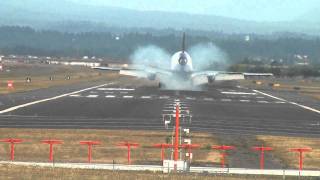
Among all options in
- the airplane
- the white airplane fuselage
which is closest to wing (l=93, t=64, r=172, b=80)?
the airplane

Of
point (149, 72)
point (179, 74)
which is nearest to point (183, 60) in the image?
point (179, 74)

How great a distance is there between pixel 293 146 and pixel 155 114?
60.0 feet

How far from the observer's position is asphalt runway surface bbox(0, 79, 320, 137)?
161 ft

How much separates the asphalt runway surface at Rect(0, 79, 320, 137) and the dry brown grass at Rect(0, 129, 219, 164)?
Answer: 3.20 meters

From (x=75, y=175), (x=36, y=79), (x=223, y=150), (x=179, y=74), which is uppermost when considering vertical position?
(x=36, y=79)

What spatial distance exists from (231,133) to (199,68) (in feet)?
269

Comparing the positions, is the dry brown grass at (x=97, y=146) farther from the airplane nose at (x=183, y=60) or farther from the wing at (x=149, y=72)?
the wing at (x=149, y=72)

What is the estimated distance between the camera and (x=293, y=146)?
1638 inches

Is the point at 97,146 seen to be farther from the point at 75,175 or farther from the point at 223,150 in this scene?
the point at 75,175

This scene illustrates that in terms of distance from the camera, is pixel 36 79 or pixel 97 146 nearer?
pixel 97 146

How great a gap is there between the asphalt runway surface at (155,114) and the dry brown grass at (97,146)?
3200 mm

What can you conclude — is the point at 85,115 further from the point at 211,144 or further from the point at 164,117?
the point at 211,144

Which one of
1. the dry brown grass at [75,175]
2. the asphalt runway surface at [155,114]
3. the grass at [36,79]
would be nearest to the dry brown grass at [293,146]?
the asphalt runway surface at [155,114]

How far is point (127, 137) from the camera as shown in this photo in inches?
1689
